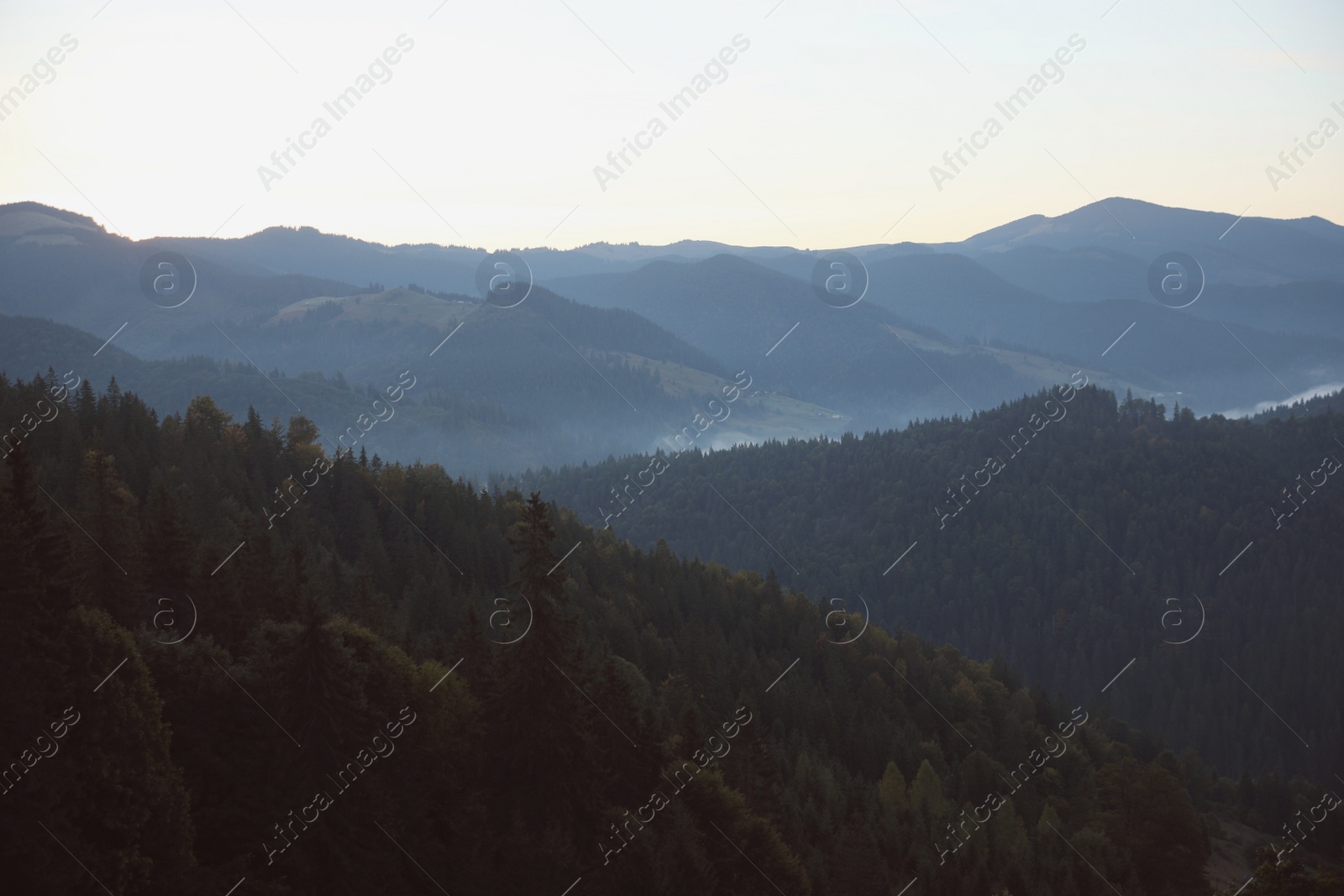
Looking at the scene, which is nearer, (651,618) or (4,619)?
(4,619)

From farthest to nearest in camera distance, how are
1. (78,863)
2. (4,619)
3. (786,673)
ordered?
(786,673) < (4,619) < (78,863)

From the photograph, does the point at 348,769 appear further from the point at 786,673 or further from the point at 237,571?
the point at 786,673

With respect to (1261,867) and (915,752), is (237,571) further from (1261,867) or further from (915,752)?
(915,752)

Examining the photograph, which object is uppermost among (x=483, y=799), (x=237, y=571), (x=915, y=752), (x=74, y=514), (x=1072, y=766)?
Result: (x=74, y=514)

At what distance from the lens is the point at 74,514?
63062mm

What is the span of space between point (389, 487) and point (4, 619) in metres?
107

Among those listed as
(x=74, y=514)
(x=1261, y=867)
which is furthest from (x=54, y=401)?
(x=1261, y=867)

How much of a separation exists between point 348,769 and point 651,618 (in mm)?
99082

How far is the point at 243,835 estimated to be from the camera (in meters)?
37.8

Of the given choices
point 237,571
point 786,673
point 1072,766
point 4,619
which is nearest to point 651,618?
point 786,673

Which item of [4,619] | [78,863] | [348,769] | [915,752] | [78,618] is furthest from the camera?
[915,752]

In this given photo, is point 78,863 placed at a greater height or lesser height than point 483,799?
greater

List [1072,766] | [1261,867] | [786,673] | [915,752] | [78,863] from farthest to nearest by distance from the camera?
[786,673] → [1072,766] → [915,752] → [1261,867] → [78,863]

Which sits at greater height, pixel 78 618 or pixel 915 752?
pixel 78 618
